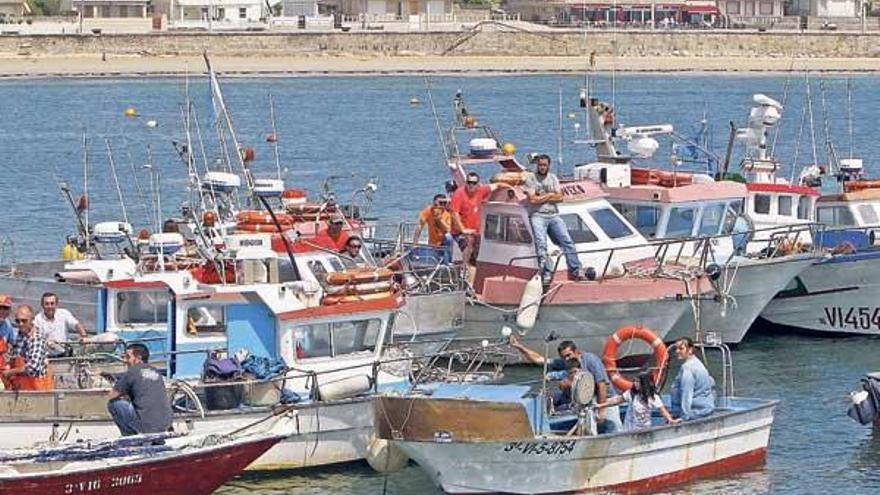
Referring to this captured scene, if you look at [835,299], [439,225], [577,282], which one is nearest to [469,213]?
[439,225]

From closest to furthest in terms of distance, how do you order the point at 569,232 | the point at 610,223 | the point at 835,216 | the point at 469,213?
the point at 569,232 < the point at 610,223 < the point at 469,213 < the point at 835,216

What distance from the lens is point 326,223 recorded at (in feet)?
101

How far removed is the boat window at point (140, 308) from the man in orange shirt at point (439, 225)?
6433 millimetres

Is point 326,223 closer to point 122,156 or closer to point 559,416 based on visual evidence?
point 559,416

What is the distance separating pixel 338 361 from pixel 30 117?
7232cm

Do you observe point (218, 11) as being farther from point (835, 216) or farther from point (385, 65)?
point (835, 216)

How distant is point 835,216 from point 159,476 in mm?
16090

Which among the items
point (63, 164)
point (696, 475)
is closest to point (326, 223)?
point (696, 475)

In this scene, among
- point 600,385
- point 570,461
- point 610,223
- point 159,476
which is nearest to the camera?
point 159,476

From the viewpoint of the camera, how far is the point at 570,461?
24266 mm

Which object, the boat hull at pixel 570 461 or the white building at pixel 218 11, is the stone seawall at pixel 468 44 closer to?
the white building at pixel 218 11

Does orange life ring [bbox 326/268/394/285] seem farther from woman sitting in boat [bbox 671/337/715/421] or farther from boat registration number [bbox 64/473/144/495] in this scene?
boat registration number [bbox 64/473/144/495]

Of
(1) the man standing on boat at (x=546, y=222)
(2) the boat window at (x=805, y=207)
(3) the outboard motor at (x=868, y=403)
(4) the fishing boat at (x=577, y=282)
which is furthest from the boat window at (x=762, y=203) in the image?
(3) the outboard motor at (x=868, y=403)

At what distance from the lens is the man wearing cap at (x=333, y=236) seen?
2896cm
